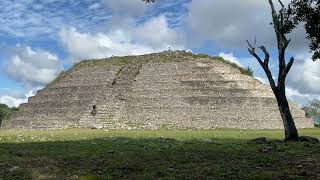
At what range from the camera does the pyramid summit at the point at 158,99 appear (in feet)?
172

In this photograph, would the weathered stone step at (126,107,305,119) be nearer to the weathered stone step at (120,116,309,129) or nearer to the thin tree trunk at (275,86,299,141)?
the weathered stone step at (120,116,309,129)

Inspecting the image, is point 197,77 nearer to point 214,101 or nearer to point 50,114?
point 214,101

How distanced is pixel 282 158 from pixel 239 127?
36.7 metres

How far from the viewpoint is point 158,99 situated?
55.2 m

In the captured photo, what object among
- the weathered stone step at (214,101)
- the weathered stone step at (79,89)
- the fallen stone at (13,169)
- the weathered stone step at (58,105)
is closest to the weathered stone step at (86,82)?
the weathered stone step at (79,89)

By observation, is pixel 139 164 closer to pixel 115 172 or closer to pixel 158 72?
pixel 115 172

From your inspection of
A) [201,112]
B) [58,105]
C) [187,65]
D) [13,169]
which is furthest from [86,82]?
[13,169]

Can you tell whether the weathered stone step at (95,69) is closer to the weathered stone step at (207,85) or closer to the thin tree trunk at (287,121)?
the weathered stone step at (207,85)

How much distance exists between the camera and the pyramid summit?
52.3 metres

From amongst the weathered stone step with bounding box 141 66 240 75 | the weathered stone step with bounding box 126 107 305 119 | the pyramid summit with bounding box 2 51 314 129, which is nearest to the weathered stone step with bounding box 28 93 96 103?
the pyramid summit with bounding box 2 51 314 129

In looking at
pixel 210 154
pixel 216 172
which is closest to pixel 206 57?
pixel 210 154

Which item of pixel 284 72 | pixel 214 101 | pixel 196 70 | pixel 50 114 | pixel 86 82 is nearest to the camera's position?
pixel 284 72

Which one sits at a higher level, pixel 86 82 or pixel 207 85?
pixel 86 82

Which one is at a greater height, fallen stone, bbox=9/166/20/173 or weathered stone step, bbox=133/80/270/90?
weathered stone step, bbox=133/80/270/90
